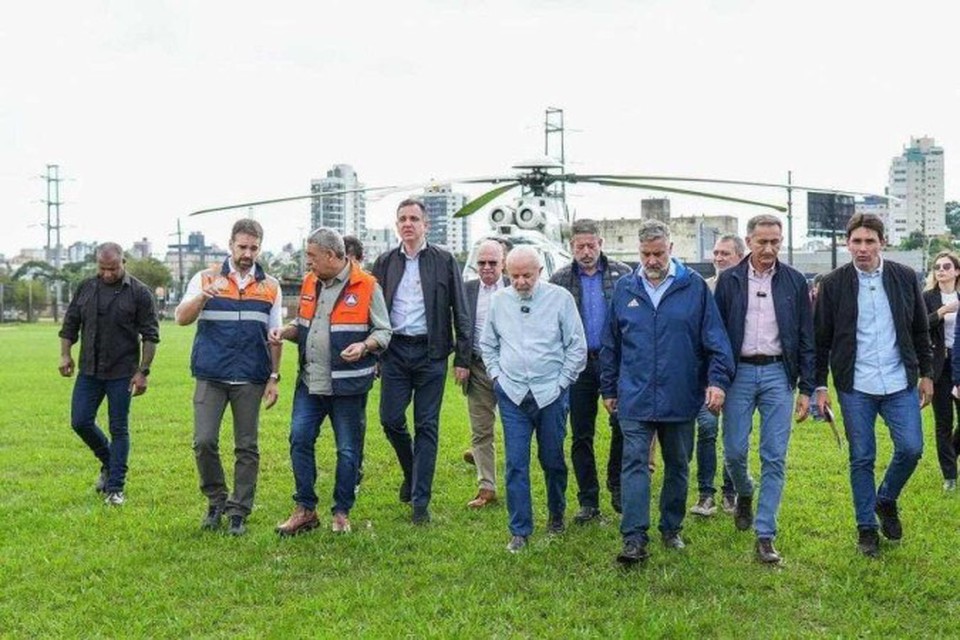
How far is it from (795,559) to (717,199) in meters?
5.46

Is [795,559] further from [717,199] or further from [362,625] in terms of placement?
[717,199]

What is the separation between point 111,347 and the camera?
749 centimetres

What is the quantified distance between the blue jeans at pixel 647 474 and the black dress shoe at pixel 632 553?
25 millimetres

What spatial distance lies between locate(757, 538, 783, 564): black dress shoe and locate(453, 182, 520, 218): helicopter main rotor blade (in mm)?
7528

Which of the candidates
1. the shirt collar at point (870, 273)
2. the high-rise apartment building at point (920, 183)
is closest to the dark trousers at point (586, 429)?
the shirt collar at point (870, 273)

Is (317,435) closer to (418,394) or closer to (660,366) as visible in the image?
(418,394)

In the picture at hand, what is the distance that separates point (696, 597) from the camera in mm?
4996

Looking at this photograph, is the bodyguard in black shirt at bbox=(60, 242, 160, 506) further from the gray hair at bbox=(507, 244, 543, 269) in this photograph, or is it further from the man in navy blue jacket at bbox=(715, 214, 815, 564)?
the man in navy blue jacket at bbox=(715, 214, 815, 564)

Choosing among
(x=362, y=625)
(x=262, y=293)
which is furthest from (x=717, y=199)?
(x=362, y=625)

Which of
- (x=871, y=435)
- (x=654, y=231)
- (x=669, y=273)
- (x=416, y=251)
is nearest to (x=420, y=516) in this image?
(x=416, y=251)

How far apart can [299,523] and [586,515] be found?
6.54ft

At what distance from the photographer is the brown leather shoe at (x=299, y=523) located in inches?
246

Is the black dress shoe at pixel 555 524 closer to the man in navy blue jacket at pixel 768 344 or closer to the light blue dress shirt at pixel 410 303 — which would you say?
the man in navy blue jacket at pixel 768 344

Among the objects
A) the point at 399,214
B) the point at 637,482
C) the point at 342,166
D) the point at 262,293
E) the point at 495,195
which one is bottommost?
the point at 637,482
